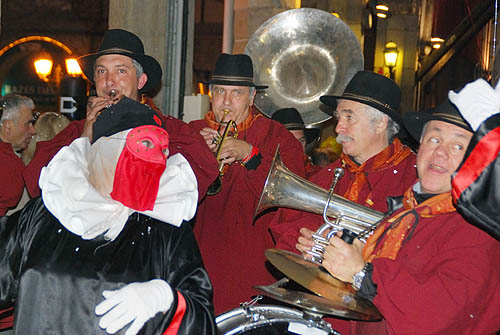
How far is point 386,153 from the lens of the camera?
421 cm

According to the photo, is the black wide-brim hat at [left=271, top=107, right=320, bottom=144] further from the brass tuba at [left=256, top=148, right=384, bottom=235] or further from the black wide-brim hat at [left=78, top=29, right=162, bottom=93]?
the brass tuba at [left=256, top=148, right=384, bottom=235]

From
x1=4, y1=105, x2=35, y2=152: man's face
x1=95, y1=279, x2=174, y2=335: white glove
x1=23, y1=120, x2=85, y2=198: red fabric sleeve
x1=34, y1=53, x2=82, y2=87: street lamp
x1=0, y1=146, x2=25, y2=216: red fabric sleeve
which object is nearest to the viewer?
x1=95, y1=279, x2=174, y2=335: white glove

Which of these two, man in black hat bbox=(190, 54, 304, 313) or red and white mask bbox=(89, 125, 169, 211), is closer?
red and white mask bbox=(89, 125, 169, 211)

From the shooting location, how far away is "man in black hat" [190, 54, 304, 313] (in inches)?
191

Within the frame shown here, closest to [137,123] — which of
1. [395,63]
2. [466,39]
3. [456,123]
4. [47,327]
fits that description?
[47,327]

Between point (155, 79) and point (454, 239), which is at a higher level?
point (155, 79)

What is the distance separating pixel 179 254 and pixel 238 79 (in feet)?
7.86

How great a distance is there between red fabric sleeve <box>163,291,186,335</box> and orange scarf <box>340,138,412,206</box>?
5.19 ft

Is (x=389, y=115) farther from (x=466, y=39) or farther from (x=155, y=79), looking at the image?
(x=466, y=39)

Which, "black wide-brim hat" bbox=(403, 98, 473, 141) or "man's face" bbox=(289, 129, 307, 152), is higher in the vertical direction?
"black wide-brim hat" bbox=(403, 98, 473, 141)

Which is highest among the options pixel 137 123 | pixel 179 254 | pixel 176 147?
pixel 137 123

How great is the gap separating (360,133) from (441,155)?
3.30 ft

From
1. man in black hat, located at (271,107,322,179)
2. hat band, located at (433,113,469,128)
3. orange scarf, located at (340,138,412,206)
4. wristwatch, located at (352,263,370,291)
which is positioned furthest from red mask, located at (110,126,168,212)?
man in black hat, located at (271,107,322,179)

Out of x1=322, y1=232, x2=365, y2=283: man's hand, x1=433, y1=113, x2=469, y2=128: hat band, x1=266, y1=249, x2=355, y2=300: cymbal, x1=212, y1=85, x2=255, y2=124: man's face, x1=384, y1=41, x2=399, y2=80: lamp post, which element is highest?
x1=384, y1=41, x2=399, y2=80: lamp post
